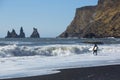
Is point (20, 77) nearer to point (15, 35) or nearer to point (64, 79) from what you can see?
point (64, 79)

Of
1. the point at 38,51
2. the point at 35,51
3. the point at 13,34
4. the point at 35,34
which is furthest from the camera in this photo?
the point at 35,34

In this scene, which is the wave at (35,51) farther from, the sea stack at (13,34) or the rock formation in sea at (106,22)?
the sea stack at (13,34)

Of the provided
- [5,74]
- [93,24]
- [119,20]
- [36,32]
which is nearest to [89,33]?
[93,24]

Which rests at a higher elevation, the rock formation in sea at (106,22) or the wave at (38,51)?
the rock formation in sea at (106,22)

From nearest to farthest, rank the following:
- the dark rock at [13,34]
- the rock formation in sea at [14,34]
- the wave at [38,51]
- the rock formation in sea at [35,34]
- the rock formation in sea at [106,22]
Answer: the wave at [38,51] < the rock formation in sea at [106,22] < the dark rock at [13,34] < the rock formation in sea at [14,34] < the rock formation in sea at [35,34]

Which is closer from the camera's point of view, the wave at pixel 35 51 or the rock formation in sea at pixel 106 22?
the wave at pixel 35 51

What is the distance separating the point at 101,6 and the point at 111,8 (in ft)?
39.1

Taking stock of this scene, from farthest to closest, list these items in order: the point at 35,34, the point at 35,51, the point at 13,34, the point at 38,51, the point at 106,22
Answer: the point at 35,34
the point at 13,34
the point at 106,22
the point at 38,51
the point at 35,51

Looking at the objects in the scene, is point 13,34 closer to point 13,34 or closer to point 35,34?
point 13,34

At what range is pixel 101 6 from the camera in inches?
7023

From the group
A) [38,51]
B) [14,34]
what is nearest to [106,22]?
[14,34]

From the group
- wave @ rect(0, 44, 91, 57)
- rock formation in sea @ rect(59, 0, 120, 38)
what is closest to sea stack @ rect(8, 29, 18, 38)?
rock formation in sea @ rect(59, 0, 120, 38)

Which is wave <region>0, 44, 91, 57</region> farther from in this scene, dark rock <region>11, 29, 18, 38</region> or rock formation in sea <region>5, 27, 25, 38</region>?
rock formation in sea <region>5, 27, 25, 38</region>

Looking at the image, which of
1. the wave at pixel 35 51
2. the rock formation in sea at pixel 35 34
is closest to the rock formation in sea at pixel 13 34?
the rock formation in sea at pixel 35 34
